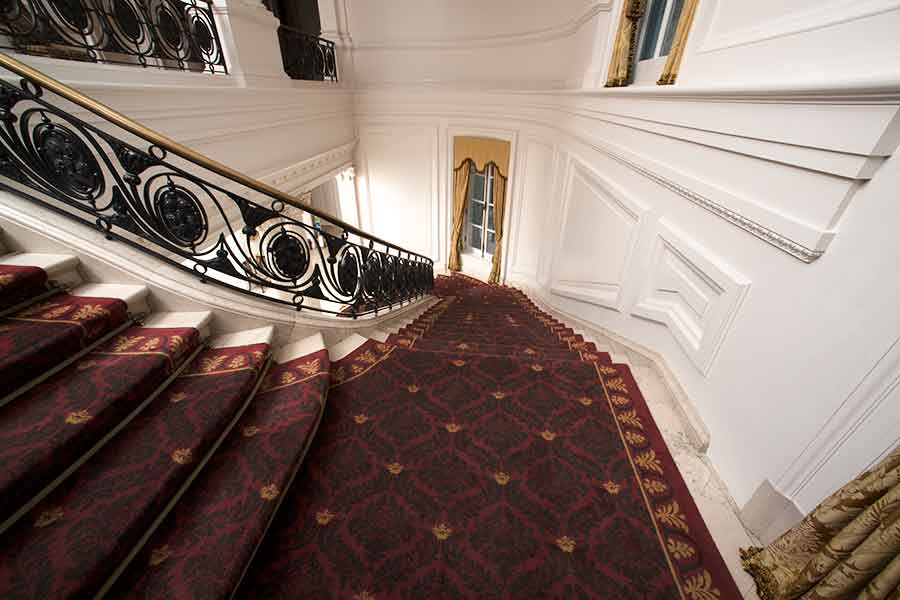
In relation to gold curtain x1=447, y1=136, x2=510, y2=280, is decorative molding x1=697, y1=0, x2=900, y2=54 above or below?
above

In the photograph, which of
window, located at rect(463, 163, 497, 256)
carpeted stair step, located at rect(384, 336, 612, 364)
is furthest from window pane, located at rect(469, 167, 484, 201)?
carpeted stair step, located at rect(384, 336, 612, 364)

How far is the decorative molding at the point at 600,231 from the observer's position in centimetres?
265

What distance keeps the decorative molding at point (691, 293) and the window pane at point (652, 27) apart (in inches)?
70.2

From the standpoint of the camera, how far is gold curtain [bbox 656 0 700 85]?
6.83 feet

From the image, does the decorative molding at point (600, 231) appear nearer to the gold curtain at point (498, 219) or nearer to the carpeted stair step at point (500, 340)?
the carpeted stair step at point (500, 340)

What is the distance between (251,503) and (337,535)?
356mm

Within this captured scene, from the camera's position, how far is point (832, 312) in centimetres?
115

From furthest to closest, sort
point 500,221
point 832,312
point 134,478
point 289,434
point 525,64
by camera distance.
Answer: point 500,221, point 525,64, point 289,434, point 134,478, point 832,312

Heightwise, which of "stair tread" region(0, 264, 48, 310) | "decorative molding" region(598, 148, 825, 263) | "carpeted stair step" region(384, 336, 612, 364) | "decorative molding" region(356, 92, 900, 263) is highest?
"decorative molding" region(356, 92, 900, 263)

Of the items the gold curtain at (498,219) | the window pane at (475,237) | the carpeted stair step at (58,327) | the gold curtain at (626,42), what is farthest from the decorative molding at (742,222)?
the window pane at (475,237)

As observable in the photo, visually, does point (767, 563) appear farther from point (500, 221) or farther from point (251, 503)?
point (500, 221)

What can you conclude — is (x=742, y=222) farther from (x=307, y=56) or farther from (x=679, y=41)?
(x=307, y=56)

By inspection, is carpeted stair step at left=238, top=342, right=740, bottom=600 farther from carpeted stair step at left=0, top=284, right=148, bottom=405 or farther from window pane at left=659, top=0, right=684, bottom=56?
window pane at left=659, top=0, right=684, bottom=56

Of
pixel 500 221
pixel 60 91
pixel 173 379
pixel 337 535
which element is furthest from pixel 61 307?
pixel 500 221
